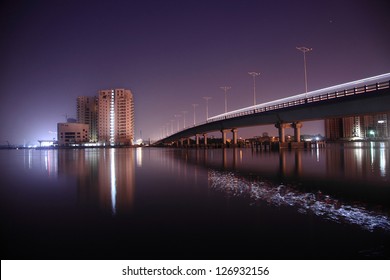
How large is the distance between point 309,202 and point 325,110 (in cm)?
4837

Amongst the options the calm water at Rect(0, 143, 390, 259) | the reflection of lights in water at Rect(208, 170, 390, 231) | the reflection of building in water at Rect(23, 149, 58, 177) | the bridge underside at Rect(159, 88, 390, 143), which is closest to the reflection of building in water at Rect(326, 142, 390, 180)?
the calm water at Rect(0, 143, 390, 259)

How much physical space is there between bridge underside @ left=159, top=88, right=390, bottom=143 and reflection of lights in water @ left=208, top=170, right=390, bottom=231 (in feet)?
117

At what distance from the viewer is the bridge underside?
4330 cm

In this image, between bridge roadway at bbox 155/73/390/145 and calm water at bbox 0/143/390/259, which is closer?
calm water at bbox 0/143/390/259

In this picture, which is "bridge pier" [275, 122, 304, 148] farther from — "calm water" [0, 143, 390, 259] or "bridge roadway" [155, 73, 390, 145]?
"calm water" [0, 143, 390, 259]

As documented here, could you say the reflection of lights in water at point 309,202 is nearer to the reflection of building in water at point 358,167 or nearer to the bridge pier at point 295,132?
the reflection of building in water at point 358,167

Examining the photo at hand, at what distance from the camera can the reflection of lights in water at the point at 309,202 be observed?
8.48 metres

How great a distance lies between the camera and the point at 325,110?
54.9 m

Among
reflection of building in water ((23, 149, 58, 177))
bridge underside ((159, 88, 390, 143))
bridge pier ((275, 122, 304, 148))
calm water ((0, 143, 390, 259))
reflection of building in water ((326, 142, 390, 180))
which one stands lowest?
calm water ((0, 143, 390, 259))

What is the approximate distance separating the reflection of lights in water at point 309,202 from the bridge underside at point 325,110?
117 ft

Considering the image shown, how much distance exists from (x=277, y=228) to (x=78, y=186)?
39.1ft

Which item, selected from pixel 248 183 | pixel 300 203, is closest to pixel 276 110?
pixel 248 183

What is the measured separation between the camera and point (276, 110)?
6900 cm
